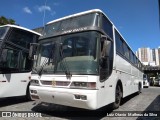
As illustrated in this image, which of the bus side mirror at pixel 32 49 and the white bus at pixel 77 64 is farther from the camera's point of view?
the bus side mirror at pixel 32 49

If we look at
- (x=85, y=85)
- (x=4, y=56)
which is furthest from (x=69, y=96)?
(x=4, y=56)

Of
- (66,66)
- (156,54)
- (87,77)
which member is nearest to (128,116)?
(87,77)

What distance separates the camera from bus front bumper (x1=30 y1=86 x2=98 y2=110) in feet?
16.7

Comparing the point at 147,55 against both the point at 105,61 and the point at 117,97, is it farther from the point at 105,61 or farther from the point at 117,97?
the point at 105,61

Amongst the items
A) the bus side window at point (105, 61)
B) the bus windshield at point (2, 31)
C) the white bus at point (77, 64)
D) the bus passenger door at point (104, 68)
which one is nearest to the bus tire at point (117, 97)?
the white bus at point (77, 64)

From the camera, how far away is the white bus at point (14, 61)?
7531mm

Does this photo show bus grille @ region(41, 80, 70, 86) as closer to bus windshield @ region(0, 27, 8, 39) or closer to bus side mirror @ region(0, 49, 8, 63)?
bus side mirror @ region(0, 49, 8, 63)

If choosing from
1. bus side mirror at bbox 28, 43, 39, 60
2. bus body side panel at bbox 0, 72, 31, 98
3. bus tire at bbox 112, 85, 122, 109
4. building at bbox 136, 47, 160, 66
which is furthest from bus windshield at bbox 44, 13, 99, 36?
building at bbox 136, 47, 160, 66

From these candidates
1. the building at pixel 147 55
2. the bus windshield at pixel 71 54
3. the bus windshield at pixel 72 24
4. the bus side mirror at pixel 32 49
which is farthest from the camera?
the building at pixel 147 55

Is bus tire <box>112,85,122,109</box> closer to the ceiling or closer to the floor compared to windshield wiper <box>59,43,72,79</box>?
closer to the floor

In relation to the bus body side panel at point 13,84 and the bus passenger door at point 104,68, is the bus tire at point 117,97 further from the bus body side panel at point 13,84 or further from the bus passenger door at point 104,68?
the bus body side panel at point 13,84

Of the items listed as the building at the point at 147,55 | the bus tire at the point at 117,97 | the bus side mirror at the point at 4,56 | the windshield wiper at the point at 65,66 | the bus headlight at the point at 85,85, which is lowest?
the bus tire at the point at 117,97

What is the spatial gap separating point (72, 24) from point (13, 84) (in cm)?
373

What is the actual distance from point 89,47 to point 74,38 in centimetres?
67
